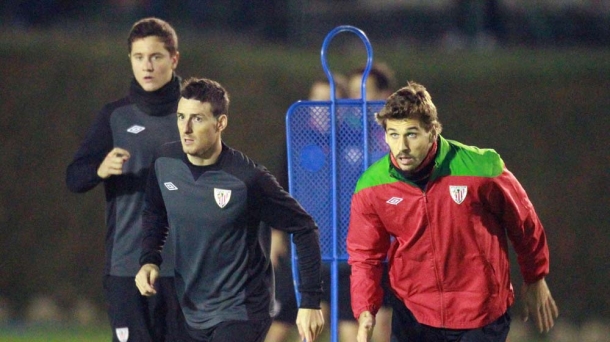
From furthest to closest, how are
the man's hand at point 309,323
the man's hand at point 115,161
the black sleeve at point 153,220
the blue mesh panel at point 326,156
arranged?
the blue mesh panel at point 326,156 → the man's hand at point 115,161 → the black sleeve at point 153,220 → the man's hand at point 309,323

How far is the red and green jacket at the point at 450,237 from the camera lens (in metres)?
3.81

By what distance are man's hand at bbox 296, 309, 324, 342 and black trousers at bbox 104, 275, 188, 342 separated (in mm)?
674

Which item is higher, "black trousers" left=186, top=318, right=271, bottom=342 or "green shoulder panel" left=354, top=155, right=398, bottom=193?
"green shoulder panel" left=354, top=155, right=398, bottom=193

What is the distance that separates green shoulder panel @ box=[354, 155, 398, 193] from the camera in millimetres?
3887

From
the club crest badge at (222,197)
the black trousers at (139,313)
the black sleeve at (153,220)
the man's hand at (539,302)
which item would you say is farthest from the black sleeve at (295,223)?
the man's hand at (539,302)

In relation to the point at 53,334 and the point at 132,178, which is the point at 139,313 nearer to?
the point at 132,178

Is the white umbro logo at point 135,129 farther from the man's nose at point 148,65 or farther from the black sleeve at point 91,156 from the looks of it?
the man's nose at point 148,65

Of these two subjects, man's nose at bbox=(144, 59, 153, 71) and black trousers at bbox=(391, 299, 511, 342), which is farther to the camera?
man's nose at bbox=(144, 59, 153, 71)

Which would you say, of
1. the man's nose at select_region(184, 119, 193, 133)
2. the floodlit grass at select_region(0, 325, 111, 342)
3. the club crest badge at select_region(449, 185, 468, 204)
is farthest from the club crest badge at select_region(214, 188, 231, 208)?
the floodlit grass at select_region(0, 325, 111, 342)

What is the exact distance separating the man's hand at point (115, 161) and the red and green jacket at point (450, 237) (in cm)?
92

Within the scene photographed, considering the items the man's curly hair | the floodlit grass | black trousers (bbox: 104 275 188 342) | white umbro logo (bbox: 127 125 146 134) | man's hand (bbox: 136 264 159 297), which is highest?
the man's curly hair

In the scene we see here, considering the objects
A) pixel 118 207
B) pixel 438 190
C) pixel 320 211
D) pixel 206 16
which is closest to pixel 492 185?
pixel 438 190

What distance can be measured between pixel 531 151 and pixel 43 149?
3.42m

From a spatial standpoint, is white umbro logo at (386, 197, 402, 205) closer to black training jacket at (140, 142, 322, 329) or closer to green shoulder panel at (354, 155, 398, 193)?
green shoulder panel at (354, 155, 398, 193)
